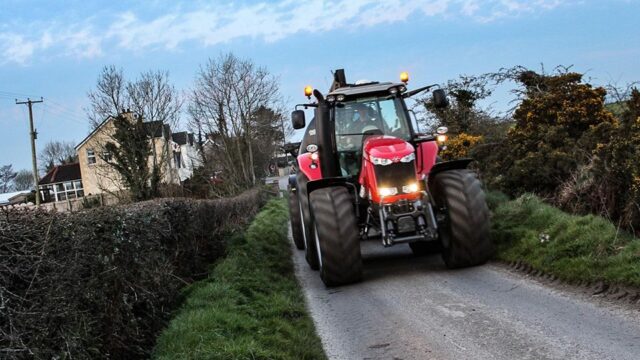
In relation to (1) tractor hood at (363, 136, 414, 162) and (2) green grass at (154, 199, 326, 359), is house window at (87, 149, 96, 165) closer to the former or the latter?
(2) green grass at (154, 199, 326, 359)

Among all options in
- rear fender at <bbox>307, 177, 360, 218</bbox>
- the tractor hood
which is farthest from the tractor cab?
the tractor hood

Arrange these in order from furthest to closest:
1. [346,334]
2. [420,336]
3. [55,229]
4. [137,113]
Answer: [137,113] < [346,334] < [420,336] < [55,229]

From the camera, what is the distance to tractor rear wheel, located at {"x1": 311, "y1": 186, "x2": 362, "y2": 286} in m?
8.17

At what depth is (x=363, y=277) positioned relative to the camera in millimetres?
8828

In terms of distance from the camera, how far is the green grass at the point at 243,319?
5.44 metres

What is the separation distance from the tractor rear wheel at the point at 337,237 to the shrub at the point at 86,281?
2.07 meters

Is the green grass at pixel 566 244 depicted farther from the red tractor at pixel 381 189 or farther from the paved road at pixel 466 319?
the red tractor at pixel 381 189

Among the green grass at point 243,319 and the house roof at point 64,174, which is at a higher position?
the house roof at point 64,174

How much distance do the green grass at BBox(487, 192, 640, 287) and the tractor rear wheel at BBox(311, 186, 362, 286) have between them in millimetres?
2056

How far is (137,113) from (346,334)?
32.2 meters

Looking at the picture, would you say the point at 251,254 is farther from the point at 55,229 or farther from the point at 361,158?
the point at 55,229

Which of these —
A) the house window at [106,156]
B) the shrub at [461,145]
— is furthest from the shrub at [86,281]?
the house window at [106,156]

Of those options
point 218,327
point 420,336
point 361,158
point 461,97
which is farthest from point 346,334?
point 461,97

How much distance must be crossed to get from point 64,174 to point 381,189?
220 ft
